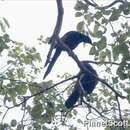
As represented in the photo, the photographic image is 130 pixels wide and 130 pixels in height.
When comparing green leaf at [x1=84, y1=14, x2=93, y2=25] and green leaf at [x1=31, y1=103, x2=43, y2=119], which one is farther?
green leaf at [x1=84, y1=14, x2=93, y2=25]

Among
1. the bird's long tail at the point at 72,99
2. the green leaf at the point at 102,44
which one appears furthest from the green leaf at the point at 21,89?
the bird's long tail at the point at 72,99

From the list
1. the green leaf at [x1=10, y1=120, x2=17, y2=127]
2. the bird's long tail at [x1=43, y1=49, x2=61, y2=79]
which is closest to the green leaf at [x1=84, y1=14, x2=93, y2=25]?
the green leaf at [x1=10, y1=120, x2=17, y2=127]

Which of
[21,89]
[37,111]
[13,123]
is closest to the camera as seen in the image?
[37,111]

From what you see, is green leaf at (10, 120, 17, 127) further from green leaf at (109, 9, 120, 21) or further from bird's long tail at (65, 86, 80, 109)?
green leaf at (109, 9, 120, 21)

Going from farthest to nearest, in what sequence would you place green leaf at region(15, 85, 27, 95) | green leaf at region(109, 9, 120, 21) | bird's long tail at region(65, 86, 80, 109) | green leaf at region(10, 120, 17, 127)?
1. bird's long tail at region(65, 86, 80, 109)
2. green leaf at region(10, 120, 17, 127)
3. green leaf at region(15, 85, 27, 95)
4. green leaf at region(109, 9, 120, 21)

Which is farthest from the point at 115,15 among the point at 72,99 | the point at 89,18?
the point at 72,99

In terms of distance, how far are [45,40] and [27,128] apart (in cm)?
135

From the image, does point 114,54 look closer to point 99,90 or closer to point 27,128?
point 27,128

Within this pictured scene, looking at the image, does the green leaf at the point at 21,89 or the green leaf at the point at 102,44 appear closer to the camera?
the green leaf at the point at 102,44

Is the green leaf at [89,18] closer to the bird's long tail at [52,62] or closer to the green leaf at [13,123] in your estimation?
the green leaf at [13,123]

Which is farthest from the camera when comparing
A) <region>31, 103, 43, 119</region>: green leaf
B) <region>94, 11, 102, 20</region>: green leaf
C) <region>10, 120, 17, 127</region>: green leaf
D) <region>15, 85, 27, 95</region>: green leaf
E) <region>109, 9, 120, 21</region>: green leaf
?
<region>10, 120, 17, 127</region>: green leaf

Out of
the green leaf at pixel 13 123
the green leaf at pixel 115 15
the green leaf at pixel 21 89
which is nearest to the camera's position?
the green leaf at pixel 115 15

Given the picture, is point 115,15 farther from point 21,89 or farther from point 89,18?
point 21,89

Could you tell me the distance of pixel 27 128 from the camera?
4.68m
